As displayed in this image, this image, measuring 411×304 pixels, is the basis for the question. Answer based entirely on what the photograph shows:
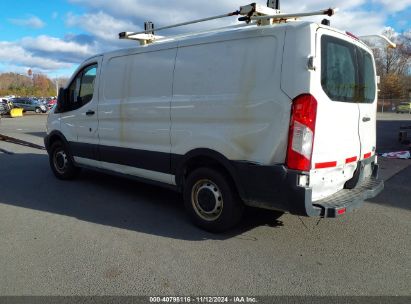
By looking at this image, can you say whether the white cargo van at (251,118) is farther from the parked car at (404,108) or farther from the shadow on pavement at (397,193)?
the parked car at (404,108)

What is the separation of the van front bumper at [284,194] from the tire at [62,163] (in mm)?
4101

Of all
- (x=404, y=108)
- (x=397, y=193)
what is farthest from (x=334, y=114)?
(x=404, y=108)

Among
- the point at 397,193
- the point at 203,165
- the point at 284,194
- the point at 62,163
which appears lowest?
the point at 397,193

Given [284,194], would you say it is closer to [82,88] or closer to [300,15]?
[300,15]

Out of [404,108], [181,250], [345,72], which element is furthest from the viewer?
[404,108]

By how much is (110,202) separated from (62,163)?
1988 millimetres

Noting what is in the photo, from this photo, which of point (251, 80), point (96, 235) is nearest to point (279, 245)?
point (251, 80)

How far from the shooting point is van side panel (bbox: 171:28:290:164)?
12.9ft

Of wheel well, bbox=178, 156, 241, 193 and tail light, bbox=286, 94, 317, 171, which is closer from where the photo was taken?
tail light, bbox=286, 94, 317, 171

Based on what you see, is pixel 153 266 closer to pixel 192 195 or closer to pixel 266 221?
pixel 192 195

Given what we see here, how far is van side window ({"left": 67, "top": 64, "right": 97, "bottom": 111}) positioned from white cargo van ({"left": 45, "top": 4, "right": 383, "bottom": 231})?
0.68 metres

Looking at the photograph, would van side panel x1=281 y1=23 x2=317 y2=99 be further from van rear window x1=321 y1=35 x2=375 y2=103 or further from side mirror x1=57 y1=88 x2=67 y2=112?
side mirror x1=57 y1=88 x2=67 y2=112

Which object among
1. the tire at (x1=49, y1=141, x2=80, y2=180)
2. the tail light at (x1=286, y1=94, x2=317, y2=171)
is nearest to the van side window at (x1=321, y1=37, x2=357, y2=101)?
the tail light at (x1=286, y1=94, x2=317, y2=171)

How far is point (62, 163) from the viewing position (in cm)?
740
